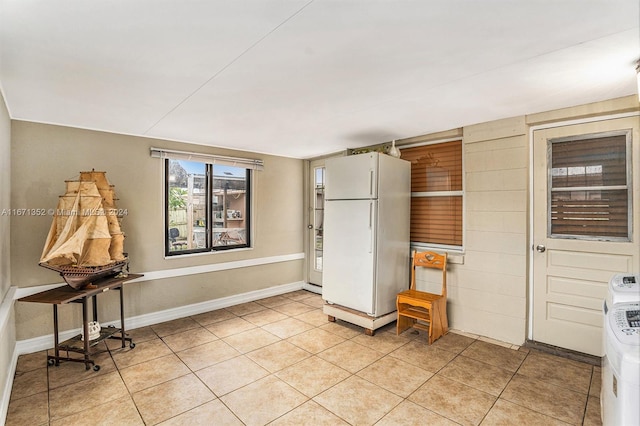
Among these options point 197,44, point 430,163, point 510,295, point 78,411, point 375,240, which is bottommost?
point 78,411

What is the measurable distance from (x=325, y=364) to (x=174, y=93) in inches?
103

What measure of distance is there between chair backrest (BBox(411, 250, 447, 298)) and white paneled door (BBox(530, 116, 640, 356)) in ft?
2.72

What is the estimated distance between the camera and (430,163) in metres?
3.88

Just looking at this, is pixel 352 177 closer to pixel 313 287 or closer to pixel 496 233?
pixel 496 233

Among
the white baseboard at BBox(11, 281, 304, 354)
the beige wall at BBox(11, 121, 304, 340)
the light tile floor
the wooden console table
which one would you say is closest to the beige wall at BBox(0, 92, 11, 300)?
the beige wall at BBox(11, 121, 304, 340)

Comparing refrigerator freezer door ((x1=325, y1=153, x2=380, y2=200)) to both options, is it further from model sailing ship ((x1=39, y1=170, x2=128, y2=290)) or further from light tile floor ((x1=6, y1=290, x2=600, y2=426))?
model sailing ship ((x1=39, y1=170, x2=128, y2=290))

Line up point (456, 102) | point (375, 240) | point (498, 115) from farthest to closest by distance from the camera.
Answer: point (375, 240), point (498, 115), point (456, 102)

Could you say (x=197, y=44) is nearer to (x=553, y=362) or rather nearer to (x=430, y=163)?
(x=430, y=163)

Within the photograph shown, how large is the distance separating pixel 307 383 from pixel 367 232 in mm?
1617

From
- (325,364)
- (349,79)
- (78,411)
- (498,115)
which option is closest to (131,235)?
(78,411)

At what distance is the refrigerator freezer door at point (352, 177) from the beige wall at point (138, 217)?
1.51 metres

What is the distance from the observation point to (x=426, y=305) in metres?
3.21

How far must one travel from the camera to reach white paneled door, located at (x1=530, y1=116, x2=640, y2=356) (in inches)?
104

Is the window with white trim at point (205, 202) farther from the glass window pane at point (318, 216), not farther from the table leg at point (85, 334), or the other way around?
the table leg at point (85, 334)
